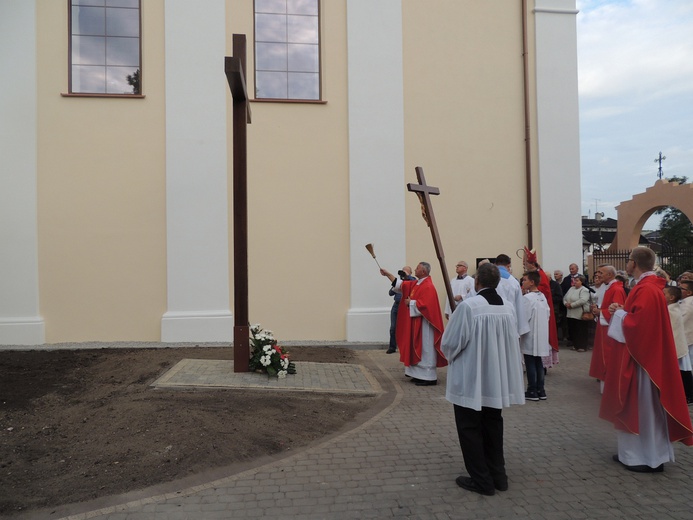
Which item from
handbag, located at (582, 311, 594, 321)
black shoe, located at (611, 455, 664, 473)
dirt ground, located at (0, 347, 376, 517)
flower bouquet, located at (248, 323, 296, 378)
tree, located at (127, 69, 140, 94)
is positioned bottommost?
black shoe, located at (611, 455, 664, 473)

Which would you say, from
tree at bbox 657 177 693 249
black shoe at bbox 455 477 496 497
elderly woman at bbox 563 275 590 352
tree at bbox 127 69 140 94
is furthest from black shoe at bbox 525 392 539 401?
tree at bbox 657 177 693 249

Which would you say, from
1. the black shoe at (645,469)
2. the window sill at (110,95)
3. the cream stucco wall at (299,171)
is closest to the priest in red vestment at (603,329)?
the black shoe at (645,469)

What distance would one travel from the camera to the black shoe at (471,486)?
4.36 metres

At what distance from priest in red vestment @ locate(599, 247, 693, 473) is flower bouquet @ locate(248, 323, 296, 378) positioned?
13.3 feet

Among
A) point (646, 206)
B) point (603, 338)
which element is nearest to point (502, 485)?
point (603, 338)

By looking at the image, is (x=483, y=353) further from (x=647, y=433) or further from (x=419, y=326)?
(x=419, y=326)

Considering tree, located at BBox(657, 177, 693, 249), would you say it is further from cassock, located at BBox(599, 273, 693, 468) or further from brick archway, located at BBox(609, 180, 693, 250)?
cassock, located at BBox(599, 273, 693, 468)

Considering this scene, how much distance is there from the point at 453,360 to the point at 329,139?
25.6 feet

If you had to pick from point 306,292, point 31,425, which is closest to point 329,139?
point 306,292

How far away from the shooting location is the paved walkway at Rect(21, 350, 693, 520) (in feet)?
13.4

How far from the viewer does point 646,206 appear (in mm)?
24891

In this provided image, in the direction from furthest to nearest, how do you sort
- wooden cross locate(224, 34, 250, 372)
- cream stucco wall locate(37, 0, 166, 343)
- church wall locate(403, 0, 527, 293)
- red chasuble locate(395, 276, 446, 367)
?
church wall locate(403, 0, 527, 293) → cream stucco wall locate(37, 0, 166, 343) → red chasuble locate(395, 276, 446, 367) → wooden cross locate(224, 34, 250, 372)

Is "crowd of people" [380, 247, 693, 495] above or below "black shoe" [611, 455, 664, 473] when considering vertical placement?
above

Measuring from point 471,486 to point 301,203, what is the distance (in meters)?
7.84
